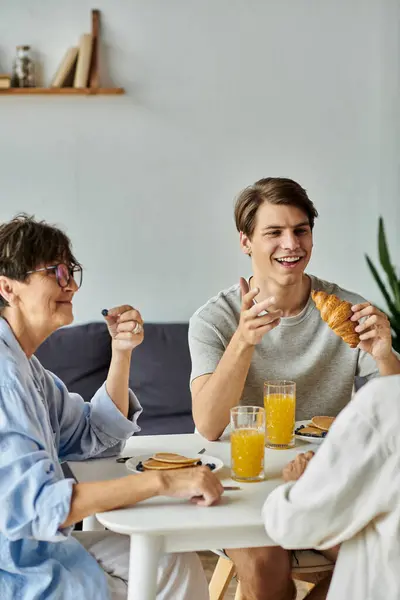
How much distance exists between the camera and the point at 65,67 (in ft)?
12.4

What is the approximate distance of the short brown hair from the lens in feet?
7.75

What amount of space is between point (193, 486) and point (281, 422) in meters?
0.46

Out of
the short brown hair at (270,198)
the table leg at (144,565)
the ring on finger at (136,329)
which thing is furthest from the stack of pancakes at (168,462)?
the short brown hair at (270,198)

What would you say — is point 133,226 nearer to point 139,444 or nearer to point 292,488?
point 139,444

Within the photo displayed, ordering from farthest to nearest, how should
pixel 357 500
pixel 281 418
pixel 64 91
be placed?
pixel 64 91
pixel 281 418
pixel 357 500

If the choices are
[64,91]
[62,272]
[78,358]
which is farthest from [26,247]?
[64,91]

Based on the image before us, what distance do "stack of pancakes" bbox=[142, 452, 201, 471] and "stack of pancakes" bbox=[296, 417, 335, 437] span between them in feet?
1.20

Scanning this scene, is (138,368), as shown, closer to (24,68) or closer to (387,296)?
(387,296)

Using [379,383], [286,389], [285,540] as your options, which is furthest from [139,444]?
[379,383]

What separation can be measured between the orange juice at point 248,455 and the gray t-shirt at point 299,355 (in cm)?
54

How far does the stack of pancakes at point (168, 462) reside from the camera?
68.9 inches

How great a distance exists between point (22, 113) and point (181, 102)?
71 cm

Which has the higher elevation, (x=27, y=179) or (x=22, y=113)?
(x=22, y=113)

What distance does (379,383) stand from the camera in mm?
1333
